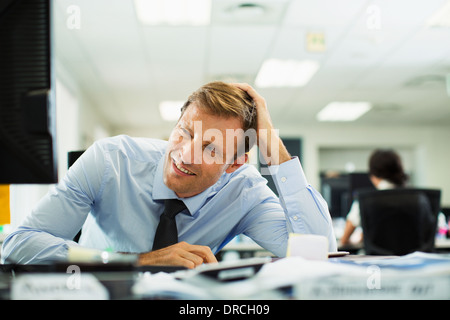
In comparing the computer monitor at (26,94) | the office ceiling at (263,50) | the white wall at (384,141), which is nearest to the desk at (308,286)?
the computer monitor at (26,94)

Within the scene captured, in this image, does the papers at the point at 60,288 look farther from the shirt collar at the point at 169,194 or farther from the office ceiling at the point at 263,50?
the office ceiling at the point at 263,50

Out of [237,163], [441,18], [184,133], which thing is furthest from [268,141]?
[441,18]

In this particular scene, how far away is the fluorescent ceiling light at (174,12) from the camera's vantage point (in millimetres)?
2863

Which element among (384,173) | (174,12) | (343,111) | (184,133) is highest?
(174,12)

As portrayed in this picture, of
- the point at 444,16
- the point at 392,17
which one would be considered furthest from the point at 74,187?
the point at 444,16

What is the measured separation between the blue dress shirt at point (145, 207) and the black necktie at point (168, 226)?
0.02m

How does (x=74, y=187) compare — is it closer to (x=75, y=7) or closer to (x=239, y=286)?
(x=239, y=286)

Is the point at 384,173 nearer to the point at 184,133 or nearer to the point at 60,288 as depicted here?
the point at 184,133

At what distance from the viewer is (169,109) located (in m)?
6.03

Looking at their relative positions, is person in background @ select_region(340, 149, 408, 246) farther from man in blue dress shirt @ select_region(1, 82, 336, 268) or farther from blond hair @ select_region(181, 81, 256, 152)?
blond hair @ select_region(181, 81, 256, 152)

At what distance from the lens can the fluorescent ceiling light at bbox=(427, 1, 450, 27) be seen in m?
2.96

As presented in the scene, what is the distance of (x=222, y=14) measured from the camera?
9.93 feet

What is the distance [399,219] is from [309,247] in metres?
2.09

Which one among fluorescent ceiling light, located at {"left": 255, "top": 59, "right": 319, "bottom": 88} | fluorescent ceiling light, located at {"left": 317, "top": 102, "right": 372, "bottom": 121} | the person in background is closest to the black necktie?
the person in background
